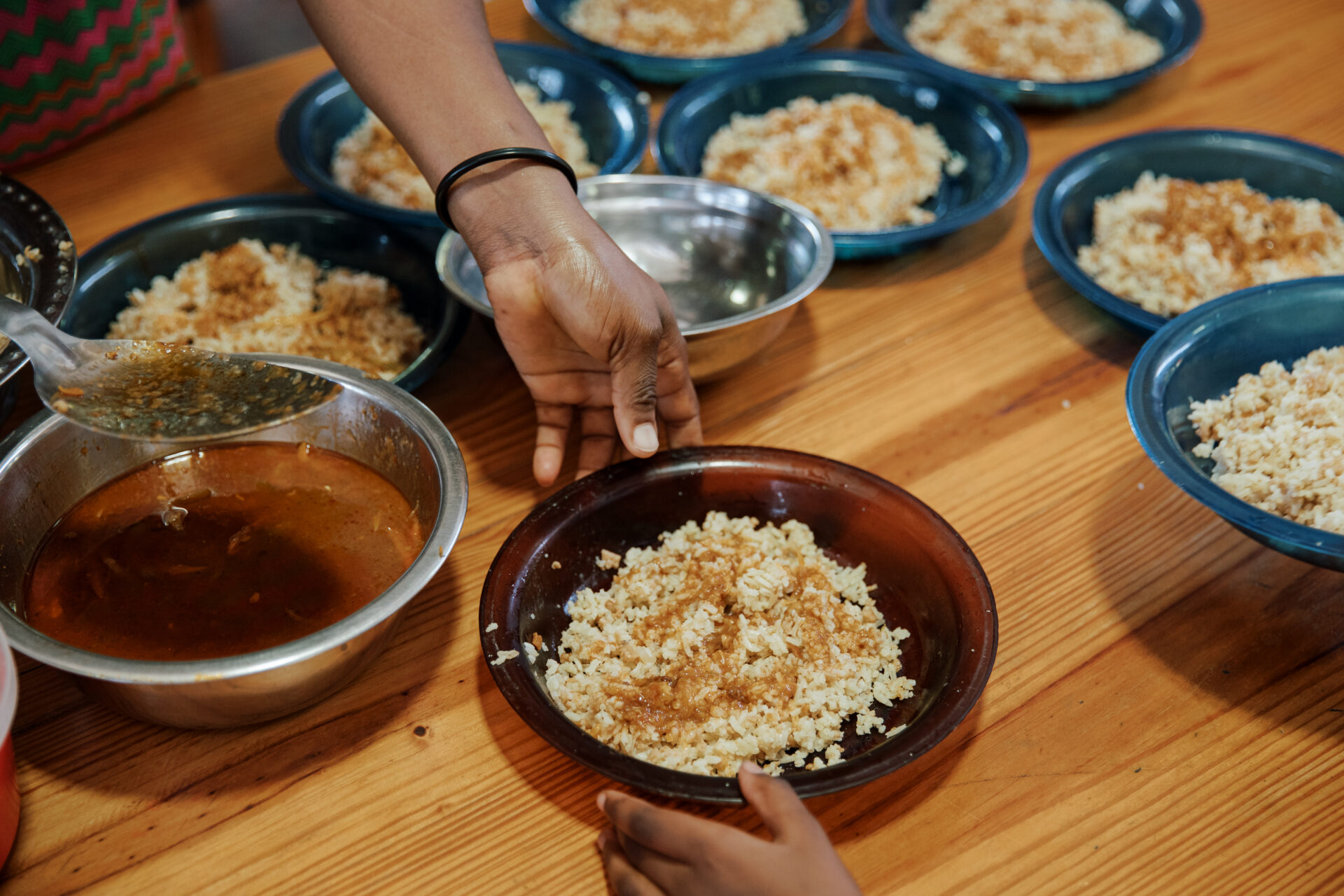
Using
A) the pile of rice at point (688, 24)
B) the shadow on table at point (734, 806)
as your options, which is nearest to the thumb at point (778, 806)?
the shadow on table at point (734, 806)

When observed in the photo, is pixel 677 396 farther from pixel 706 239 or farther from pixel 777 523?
pixel 706 239

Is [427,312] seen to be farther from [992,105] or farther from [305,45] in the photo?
[305,45]

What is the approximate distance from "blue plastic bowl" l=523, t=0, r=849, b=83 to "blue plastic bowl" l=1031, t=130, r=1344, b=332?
69 cm

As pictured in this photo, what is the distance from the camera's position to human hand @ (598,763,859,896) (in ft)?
2.78

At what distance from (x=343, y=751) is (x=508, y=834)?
0.21m

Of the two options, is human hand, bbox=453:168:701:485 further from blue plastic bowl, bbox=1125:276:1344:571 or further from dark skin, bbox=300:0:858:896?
blue plastic bowl, bbox=1125:276:1344:571

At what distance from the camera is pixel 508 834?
3.37 ft

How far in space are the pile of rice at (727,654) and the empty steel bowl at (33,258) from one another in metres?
0.73

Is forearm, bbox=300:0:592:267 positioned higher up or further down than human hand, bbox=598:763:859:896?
higher up

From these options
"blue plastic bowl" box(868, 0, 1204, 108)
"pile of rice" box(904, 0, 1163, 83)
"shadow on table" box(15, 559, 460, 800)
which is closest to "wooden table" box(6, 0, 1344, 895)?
"shadow on table" box(15, 559, 460, 800)

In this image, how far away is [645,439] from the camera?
1230mm

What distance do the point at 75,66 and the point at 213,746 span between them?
1.41 m

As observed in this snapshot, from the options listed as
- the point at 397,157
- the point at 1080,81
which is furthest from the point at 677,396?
the point at 1080,81

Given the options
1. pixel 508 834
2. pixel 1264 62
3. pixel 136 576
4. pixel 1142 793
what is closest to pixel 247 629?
pixel 136 576
